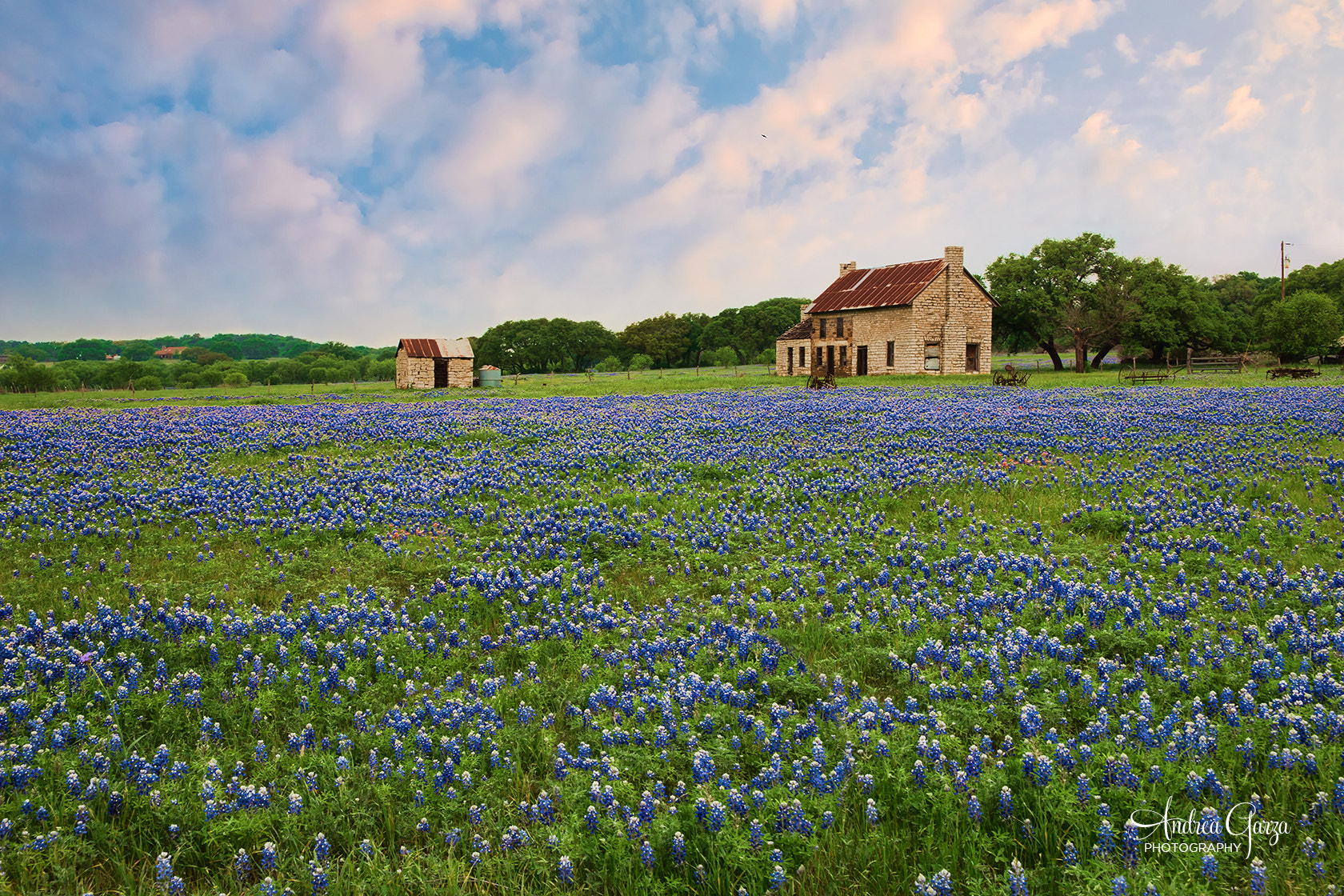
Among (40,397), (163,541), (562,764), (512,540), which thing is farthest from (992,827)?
(40,397)

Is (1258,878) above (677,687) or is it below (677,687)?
below

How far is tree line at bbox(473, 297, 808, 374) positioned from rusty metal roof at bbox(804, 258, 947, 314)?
53.3 meters

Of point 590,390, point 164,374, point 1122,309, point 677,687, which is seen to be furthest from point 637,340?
point 677,687

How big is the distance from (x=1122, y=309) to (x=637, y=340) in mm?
75816

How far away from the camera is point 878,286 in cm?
5759

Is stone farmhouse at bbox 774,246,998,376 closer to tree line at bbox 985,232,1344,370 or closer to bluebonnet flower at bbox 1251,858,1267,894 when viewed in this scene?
tree line at bbox 985,232,1344,370

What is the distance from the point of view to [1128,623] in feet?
17.1

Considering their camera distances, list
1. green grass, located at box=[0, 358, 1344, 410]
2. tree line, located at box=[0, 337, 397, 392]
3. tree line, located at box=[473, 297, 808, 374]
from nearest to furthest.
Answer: green grass, located at box=[0, 358, 1344, 410] → tree line, located at box=[0, 337, 397, 392] → tree line, located at box=[473, 297, 808, 374]

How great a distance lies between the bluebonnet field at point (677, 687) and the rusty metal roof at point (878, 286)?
4598 cm

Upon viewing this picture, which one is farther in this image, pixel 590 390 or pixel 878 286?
pixel 878 286
